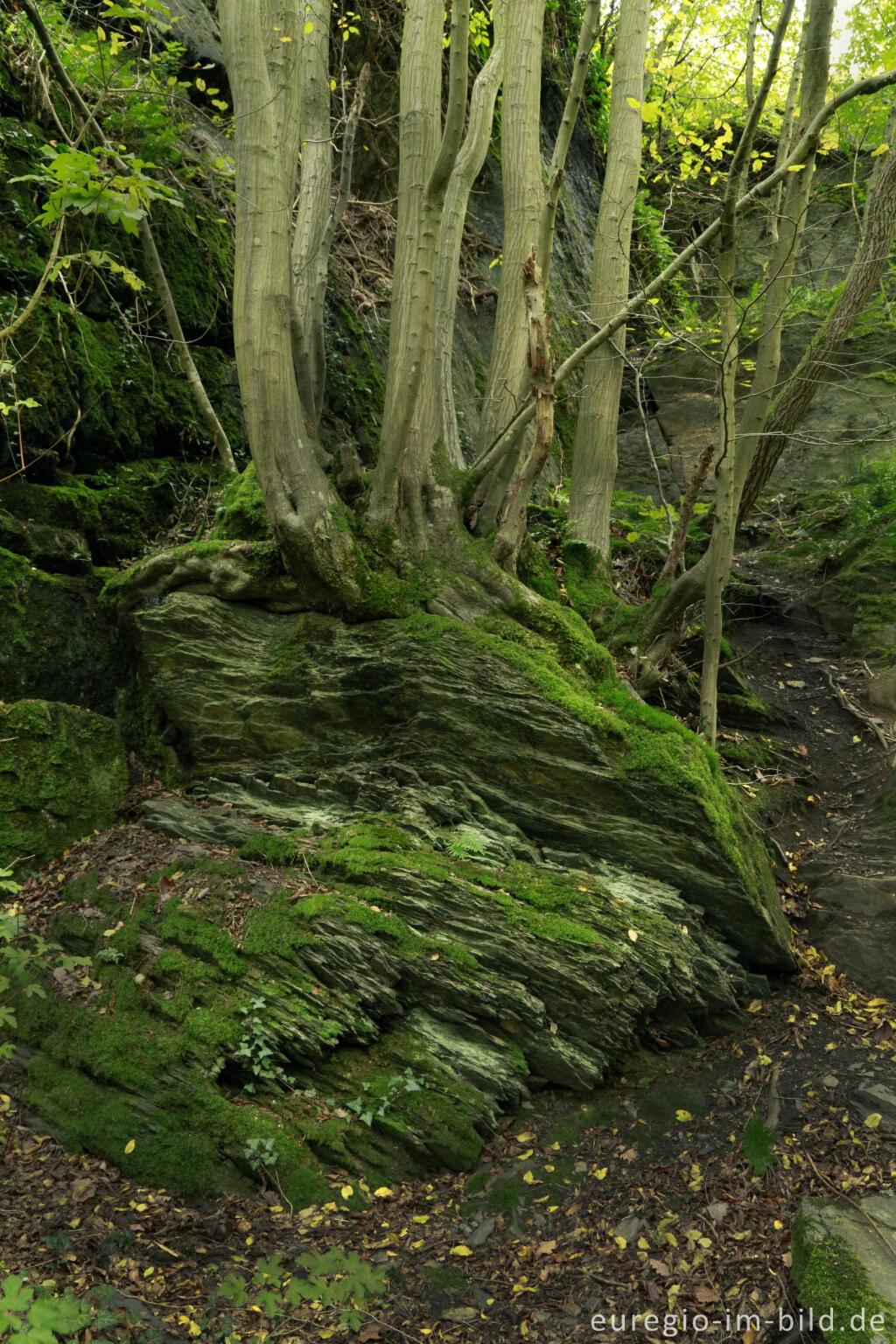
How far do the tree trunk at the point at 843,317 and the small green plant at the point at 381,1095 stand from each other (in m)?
6.00

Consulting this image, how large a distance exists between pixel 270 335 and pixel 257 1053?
4367 mm

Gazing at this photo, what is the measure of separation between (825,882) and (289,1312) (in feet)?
14.1

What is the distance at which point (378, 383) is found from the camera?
30.6ft

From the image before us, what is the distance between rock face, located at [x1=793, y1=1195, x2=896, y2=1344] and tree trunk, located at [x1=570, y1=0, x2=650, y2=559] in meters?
5.20

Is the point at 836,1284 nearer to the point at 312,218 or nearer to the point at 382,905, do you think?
the point at 382,905

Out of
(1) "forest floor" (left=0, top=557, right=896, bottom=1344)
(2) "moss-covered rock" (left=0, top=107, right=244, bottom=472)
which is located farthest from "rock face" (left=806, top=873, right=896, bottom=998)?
(2) "moss-covered rock" (left=0, top=107, right=244, bottom=472)

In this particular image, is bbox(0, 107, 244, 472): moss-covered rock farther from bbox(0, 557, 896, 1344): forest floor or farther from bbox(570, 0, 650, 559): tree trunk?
bbox(0, 557, 896, 1344): forest floor

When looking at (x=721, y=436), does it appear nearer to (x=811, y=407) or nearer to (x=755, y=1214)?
(x=755, y=1214)

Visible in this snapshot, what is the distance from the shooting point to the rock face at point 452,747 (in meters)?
5.34

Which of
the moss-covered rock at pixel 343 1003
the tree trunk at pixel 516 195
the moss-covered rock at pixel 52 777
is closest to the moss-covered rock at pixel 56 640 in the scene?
the moss-covered rock at pixel 52 777

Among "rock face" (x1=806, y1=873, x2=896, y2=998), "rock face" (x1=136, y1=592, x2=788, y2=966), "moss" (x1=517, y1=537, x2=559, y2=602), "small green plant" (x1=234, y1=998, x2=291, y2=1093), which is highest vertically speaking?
"moss" (x1=517, y1=537, x2=559, y2=602)

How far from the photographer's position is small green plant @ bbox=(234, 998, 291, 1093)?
4176 mm

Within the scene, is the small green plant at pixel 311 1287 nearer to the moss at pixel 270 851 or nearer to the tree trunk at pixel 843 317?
the moss at pixel 270 851

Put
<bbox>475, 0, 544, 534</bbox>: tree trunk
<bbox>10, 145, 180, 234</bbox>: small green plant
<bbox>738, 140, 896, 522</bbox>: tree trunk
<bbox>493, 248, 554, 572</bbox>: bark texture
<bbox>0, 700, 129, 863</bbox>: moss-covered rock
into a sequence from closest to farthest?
1. <bbox>10, 145, 180, 234</bbox>: small green plant
2. <bbox>0, 700, 129, 863</bbox>: moss-covered rock
3. <bbox>493, 248, 554, 572</bbox>: bark texture
4. <bbox>475, 0, 544, 534</bbox>: tree trunk
5. <bbox>738, 140, 896, 522</bbox>: tree trunk
